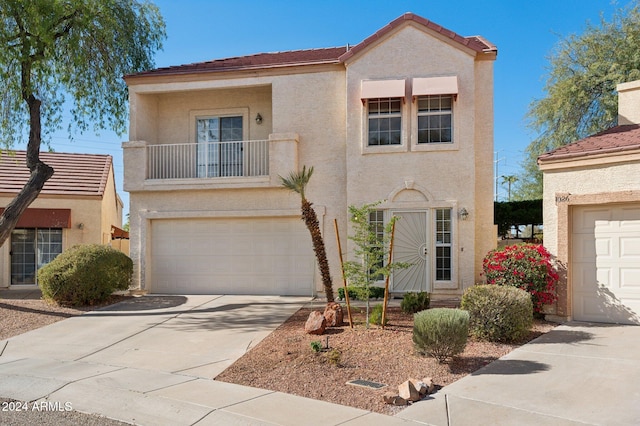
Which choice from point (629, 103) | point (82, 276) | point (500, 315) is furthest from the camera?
point (82, 276)

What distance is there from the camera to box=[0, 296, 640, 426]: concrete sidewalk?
238 inches

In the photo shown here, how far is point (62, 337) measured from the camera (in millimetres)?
10711

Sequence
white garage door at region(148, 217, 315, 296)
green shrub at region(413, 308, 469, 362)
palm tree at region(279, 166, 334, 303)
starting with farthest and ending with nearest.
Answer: white garage door at region(148, 217, 315, 296) → palm tree at region(279, 166, 334, 303) → green shrub at region(413, 308, 469, 362)

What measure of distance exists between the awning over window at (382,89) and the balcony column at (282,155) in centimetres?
235

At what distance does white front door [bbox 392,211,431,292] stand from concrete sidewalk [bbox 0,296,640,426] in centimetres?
450

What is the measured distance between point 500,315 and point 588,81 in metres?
16.7

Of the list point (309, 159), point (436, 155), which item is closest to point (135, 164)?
point (309, 159)

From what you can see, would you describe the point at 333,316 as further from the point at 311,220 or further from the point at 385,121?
the point at 385,121

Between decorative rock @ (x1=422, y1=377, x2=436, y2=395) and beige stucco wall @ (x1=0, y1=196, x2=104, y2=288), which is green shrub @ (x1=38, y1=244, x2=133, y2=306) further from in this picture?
decorative rock @ (x1=422, y1=377, x2=436, y2=395)

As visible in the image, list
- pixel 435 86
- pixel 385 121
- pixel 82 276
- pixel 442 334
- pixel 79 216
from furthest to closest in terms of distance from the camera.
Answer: pixel 79 216 → pixel 385 121 → pixel 435 86 → pixel 82 276 → pixel 442 334

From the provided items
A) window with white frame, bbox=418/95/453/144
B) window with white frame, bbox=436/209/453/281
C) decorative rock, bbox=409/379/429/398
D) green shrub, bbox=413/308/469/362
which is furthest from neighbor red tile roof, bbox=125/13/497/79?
decorative rock, bbox=409/379/429/398

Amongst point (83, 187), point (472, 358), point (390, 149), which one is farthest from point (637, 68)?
point (83, 187)

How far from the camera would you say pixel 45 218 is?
59.3ft

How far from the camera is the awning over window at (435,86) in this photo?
45.8 feet
